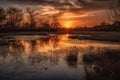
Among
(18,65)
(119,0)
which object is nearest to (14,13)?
(119,0)

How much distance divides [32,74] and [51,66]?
11.5ft

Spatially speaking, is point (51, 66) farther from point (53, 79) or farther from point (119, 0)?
point (119, 0)

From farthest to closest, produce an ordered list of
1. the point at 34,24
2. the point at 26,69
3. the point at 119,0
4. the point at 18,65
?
1. the point at 34,24
2. the point at 119,0
3. the point at 18,65
4. the point at 26,69

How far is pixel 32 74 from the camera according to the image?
1678 cm

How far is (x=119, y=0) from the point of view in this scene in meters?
45.3

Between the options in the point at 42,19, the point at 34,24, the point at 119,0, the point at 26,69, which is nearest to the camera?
the point at 26,69

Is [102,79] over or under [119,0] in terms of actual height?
under

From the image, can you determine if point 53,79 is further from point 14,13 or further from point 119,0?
point 14,13

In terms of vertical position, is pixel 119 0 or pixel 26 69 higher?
pixel 119 0

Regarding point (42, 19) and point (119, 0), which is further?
point (42, 19)

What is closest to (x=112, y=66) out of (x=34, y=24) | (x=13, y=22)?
(x=13, y=22)

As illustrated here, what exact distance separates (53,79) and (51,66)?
4737mm

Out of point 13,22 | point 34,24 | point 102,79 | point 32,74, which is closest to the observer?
point 102,79

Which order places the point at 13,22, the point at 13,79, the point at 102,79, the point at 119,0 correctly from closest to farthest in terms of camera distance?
the point at 102,79 → the point at 13,79 → the point at 119,0 → the point at 13,22
